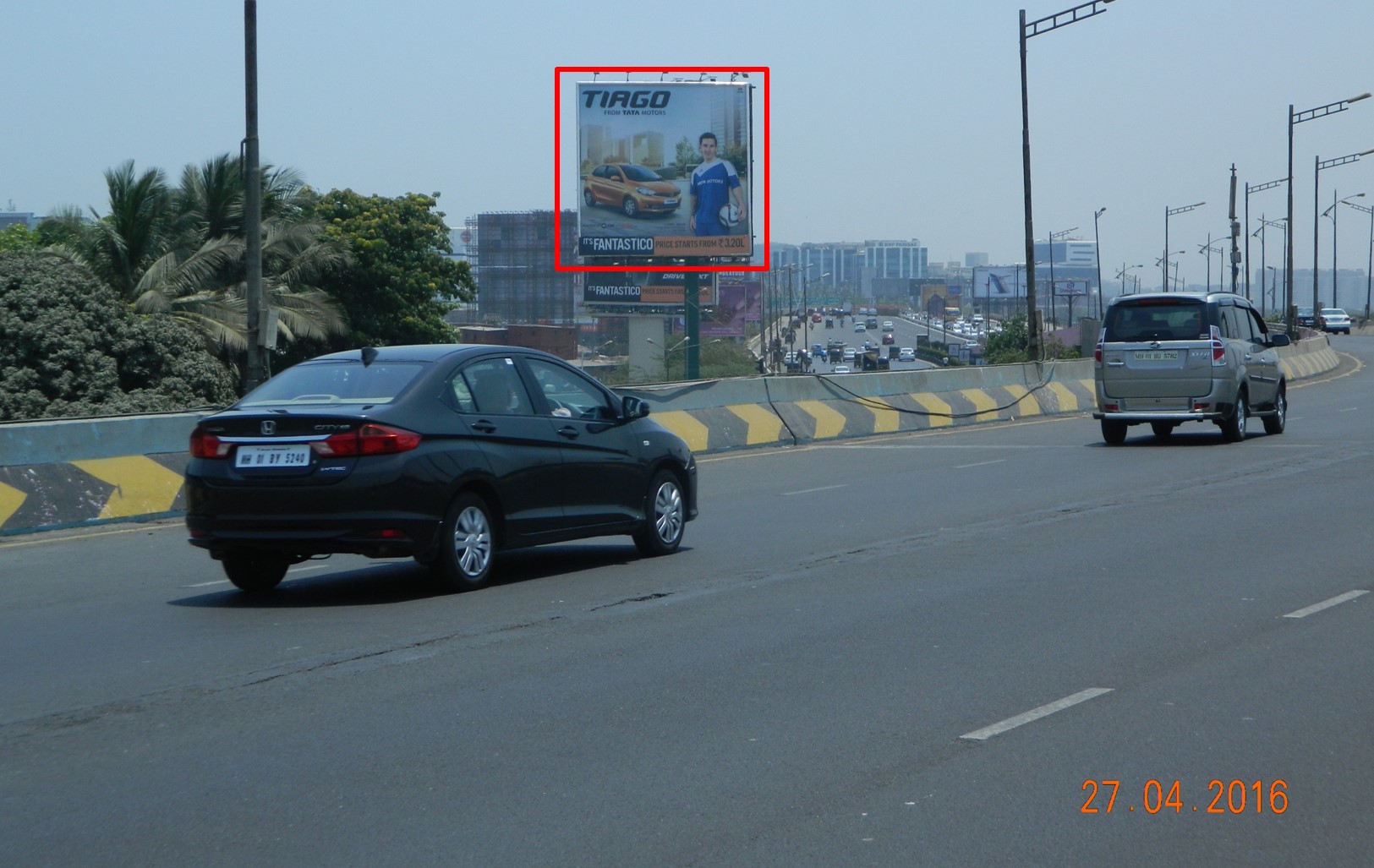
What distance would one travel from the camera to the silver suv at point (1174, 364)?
2114 centimetres

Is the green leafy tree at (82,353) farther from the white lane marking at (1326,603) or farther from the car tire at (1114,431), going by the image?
the white lane marking at (1326,603)

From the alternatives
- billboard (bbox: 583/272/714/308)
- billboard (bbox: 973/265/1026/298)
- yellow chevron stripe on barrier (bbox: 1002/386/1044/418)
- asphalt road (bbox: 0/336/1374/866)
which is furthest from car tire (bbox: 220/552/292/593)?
billboard (bbox: 973/265/1026/298)

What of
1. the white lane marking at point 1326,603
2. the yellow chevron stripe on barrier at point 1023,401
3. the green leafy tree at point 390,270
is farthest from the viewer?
the green leafy tree at point 390,270

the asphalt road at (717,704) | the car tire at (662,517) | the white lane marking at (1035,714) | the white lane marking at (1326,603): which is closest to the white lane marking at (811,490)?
the asphalt road at (717,704)

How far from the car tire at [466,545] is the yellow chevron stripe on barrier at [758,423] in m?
12.3

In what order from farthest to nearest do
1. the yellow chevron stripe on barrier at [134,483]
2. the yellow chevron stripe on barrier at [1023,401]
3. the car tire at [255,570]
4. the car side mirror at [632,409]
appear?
the yellow chevron stripe on barrier at [1023,401] → the yellow chevron stripe on barrier at [134,483] → the car side mirror at [632,409] → the car tire at [255,570]

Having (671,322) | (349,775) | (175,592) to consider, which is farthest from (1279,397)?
(671,322)

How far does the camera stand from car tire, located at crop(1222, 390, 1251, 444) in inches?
847

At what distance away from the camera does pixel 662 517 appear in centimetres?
1161

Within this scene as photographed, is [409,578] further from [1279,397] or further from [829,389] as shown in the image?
[1279,397]

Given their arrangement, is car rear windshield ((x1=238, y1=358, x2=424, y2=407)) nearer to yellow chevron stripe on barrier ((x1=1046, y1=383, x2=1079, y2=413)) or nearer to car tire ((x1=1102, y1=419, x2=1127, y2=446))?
car tire ((x1=1102, y1=419, x2=1127, y2=446))

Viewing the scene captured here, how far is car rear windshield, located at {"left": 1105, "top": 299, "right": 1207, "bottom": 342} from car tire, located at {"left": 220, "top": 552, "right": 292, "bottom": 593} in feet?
47.1

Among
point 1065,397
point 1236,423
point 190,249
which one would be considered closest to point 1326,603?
point 1236,423

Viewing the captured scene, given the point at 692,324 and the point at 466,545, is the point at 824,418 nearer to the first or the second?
the point at 466,545
